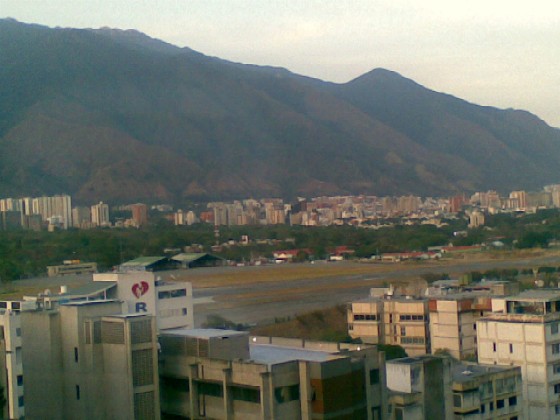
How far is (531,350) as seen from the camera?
8.62 m

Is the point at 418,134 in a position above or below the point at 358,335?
above

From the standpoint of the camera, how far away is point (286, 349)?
6836 mm

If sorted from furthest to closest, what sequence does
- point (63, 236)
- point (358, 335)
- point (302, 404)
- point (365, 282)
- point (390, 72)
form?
point (390, 72), point (63, 236), point (365, 282), point (358, 335), point (302, 404)

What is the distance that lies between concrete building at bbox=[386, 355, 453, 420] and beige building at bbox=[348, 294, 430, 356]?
6.10 m

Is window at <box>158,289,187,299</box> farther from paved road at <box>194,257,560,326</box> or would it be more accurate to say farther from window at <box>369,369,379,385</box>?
window at <box>369,369,379,385</box>

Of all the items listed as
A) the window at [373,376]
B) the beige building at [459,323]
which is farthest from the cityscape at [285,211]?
the window at [373,376]

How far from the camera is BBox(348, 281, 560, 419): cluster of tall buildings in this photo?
7273 mm

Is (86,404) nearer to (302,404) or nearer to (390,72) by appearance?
(302,404)

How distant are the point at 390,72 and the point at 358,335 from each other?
10476 cm

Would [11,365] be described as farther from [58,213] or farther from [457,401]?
[58,213]

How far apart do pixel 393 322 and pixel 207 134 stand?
6163 cm

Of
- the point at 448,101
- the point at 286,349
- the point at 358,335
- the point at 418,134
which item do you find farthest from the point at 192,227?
the point at 448,101

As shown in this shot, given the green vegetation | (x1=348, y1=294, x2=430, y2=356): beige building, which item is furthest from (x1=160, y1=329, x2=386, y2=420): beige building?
the green vegetation

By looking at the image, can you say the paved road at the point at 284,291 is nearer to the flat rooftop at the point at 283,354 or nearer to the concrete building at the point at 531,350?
the concrete building at the point at 531,350
